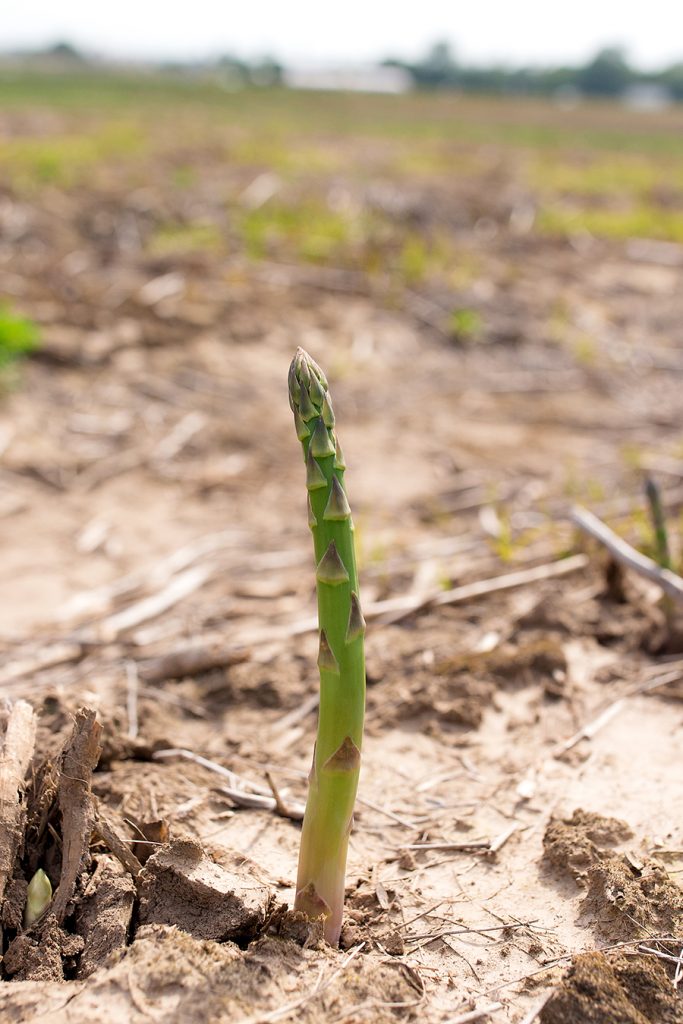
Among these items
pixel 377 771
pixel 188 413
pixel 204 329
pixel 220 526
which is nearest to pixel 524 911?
pixel 377 771

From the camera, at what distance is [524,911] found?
6.84ft

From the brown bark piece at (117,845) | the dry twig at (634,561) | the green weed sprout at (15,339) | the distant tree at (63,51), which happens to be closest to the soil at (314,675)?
the brown bark piece at (117,845)

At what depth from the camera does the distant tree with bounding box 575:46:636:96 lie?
11275 centimetres

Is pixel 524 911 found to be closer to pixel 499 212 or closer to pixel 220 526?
pixel 220 526

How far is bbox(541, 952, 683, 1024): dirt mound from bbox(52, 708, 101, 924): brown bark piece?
974mm

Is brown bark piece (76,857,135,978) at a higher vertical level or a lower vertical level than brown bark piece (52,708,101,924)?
lower

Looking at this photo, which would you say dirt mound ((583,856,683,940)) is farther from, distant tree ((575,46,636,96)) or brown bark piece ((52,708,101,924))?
distant tree ((575,46,636,96))

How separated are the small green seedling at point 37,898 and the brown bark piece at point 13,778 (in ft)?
0.19

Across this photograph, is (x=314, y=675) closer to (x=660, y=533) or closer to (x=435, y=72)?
(x=660, y=533)

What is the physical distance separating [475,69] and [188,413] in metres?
121

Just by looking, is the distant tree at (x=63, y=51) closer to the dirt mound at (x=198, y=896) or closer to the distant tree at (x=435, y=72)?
the distant tree at (x=435, y=72)

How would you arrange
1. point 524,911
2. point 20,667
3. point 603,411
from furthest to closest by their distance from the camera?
point 603,411, point 20,667, point 524,911

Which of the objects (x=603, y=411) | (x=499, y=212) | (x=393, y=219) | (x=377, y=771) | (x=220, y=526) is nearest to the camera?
(x=377, y=771)

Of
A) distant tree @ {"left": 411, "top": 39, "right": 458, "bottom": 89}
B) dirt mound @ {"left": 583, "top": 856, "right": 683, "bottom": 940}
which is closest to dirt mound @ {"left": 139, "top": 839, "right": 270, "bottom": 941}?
dirt mound @ {"left": 583, "top": 856, "right": 683, "bottom": 940}
